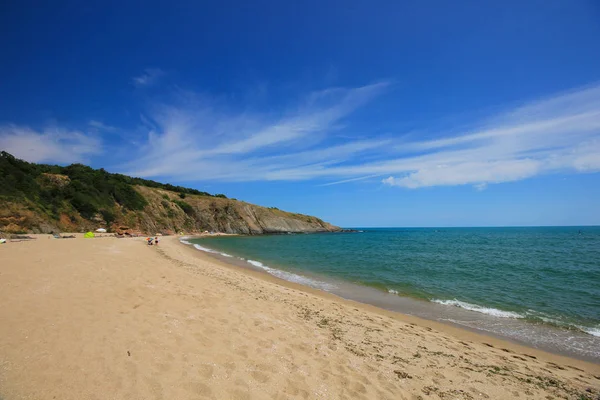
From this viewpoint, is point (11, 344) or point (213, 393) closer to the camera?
point (213, 393)

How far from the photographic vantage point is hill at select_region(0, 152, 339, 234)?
109 feet

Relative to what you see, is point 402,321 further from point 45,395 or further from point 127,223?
point 127,223

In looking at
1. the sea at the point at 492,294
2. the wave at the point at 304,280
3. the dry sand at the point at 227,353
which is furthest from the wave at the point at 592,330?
the wave at the point at 304,280

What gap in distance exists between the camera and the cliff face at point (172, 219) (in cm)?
3216

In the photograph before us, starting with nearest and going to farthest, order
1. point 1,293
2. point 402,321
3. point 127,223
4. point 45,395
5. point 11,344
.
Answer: point 45,395, point 11,344, point 1,293, point 402,321, point 127,223

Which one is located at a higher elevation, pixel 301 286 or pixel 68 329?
pixel 68 329

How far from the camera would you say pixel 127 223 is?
52.0m

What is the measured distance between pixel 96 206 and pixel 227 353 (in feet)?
175

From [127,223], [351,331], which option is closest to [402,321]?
[351,331]

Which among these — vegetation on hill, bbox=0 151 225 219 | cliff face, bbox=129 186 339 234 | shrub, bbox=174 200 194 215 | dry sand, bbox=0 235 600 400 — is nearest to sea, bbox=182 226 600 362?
dry sand, bbox=0 235 600 400

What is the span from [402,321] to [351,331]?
2.84 m

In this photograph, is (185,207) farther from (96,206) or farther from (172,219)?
(96,206)

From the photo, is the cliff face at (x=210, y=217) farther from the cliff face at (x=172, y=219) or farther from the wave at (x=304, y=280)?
the wave at (x=304, y=280)

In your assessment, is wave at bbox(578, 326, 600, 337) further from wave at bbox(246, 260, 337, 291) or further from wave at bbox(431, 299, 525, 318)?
wave at bbox(246, 260, 337, 291)
